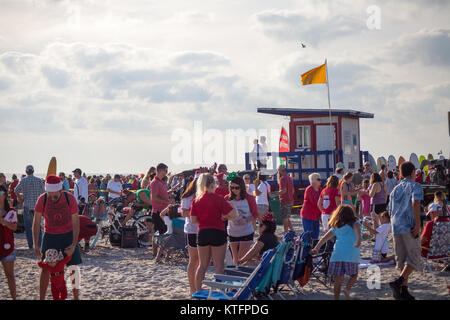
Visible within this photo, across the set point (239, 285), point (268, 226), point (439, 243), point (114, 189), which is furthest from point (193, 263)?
point (114, 189)

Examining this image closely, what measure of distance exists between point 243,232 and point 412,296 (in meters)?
2.41

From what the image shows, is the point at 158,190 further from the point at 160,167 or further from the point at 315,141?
the point at 315,141

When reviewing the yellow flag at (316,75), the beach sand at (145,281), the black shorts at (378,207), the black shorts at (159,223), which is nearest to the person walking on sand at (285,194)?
the black shorts at (378,207)

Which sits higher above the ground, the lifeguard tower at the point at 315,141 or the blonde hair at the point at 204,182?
the lifeguard tower at the point at 315,141

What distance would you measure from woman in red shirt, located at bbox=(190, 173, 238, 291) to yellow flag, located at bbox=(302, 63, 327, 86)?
49.1ft

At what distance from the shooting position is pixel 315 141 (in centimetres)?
2158

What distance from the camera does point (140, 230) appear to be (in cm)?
1294

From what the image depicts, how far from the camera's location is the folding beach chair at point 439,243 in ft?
28.5

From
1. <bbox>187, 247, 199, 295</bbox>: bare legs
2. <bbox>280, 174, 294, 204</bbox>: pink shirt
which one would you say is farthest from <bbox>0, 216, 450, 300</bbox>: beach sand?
<bbox>280, 174, 294, 204</bbox>: pink shirt

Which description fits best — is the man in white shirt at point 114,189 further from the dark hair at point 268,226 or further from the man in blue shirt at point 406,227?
the man in blue shirt at point 406,227

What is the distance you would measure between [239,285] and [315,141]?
50.6 feet

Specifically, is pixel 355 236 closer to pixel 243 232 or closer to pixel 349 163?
pixel 243 232

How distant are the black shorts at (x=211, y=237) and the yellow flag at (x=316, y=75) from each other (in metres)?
15.1
